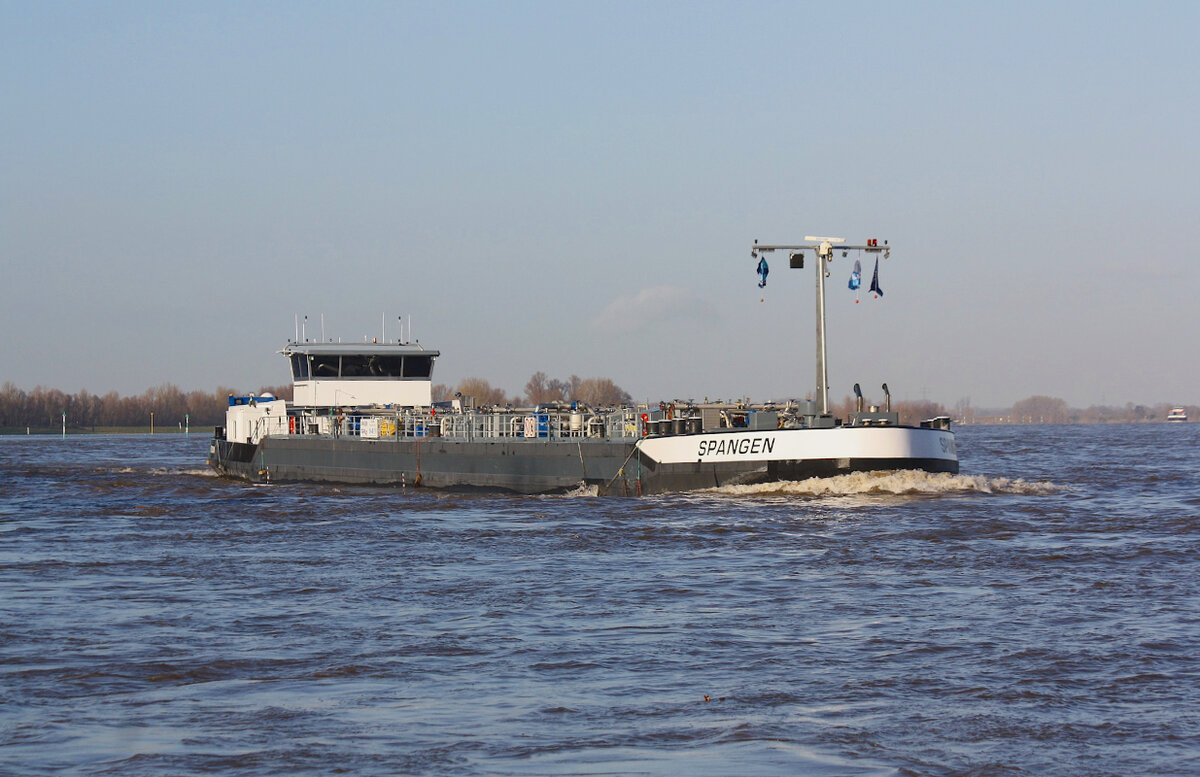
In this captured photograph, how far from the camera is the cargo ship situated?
3325cm

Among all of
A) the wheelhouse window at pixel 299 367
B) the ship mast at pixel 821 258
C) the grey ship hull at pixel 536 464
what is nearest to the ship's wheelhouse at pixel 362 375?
the wheelhouse window at pixel 299 367

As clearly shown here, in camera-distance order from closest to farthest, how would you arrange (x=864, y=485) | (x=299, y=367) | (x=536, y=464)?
(x=864, y=485), (x=536, y=464), (x=299, y=367)

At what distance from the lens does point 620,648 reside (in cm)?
1441

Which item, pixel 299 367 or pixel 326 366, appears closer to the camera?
pixel 326 366

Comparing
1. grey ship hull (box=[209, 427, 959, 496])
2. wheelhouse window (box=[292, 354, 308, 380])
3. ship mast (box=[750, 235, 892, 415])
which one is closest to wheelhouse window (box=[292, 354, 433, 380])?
wheelhouse window (box=[292, 354, 308, 380])

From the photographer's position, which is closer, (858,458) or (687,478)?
(858,458)

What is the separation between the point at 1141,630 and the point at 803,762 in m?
7.31

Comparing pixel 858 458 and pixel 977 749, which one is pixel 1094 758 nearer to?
pixel 977 749

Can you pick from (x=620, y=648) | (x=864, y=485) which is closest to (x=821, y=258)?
(x=864, y=485)

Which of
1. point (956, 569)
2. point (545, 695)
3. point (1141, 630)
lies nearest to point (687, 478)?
point (956, 569)

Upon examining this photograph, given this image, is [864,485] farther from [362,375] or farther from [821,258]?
[362,375]

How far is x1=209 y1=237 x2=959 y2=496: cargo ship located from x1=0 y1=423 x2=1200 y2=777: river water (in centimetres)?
350

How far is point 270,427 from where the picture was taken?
2297 inches

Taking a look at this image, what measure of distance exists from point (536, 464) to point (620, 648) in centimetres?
2660
